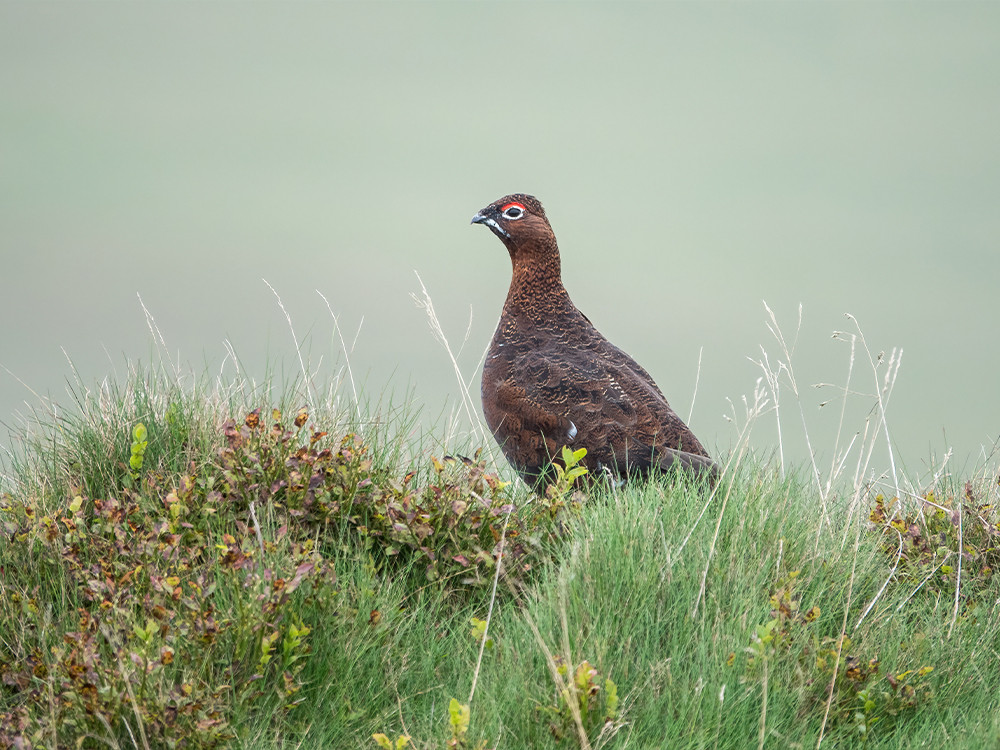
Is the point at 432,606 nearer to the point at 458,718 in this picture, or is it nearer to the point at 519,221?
the point at 458,718

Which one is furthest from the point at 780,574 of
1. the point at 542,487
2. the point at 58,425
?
the point at 58,425

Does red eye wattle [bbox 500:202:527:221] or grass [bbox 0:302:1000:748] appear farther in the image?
red eye wattle [bbox 500:202:527:221]

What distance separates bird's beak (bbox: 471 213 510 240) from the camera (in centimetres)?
693

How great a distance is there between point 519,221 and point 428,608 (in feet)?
10.5

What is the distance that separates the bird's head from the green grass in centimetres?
208

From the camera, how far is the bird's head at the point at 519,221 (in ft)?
22.6

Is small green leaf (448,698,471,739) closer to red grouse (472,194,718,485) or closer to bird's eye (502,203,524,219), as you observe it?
red grouse (472,194,718,485)

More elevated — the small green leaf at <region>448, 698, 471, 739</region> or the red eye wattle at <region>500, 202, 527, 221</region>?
the red eye wattle at <region>500, 202, 527, 221</region>

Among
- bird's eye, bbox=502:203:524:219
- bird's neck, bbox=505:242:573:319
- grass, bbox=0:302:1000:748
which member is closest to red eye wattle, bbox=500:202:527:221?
bird's eye, bbox=502:203:524:219

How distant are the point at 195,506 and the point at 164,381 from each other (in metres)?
1.33

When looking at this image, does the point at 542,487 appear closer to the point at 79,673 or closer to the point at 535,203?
the point at 535,203

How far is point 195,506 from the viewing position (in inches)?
188

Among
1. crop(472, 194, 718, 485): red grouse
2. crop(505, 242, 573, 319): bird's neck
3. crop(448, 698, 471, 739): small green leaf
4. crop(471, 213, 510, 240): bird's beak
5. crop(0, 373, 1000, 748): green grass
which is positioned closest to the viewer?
crop(448, 698, 471, 739): small green leaf

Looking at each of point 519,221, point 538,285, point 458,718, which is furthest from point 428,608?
point 519,221
